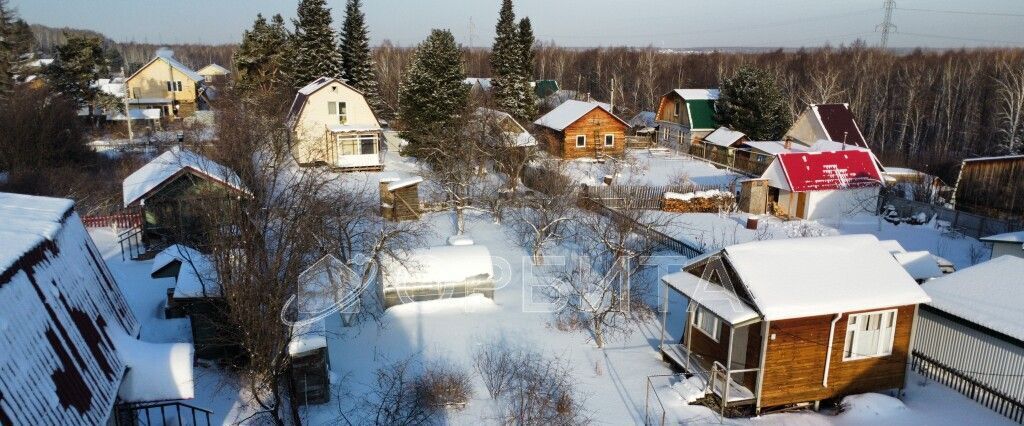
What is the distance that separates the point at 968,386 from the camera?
1263 centimetres

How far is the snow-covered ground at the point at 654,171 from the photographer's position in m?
32.6

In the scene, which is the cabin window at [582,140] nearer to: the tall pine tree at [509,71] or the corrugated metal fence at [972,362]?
the tall pine tree at [509,71]

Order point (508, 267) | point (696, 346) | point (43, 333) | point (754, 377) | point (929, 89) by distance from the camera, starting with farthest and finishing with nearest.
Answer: point (929, 89), point (508, 267), point (696, 346), point (754, 377), point (43, 333)

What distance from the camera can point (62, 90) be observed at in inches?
1748

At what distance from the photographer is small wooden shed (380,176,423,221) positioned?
24906mm

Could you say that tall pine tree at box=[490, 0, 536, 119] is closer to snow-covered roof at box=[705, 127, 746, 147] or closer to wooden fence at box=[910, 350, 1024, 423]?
snow-covered roof at box=[705, 127, 746, 147]

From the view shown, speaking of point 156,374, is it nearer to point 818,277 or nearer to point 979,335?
point 818,277

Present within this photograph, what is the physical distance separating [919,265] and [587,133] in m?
24.3

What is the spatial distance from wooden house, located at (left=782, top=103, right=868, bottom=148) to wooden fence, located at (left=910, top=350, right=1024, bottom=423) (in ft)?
80.8

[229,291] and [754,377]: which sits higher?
[229,291]

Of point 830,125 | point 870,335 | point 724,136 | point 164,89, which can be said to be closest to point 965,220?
point 830,125

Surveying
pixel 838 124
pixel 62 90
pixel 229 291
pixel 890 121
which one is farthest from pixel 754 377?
pixel 890 121

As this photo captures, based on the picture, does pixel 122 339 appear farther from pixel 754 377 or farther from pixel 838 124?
pixel 838 124

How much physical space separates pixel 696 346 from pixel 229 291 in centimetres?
963
